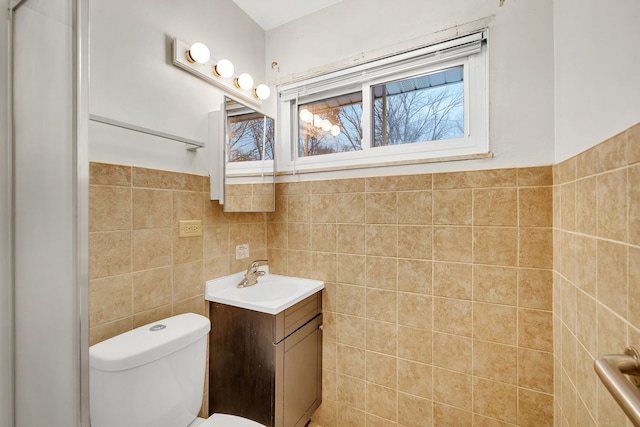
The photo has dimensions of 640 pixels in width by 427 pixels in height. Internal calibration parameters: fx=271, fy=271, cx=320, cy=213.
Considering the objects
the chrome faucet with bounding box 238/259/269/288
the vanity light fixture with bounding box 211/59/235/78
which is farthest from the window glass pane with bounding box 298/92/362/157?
the chrome faucet with bounding box 238/259/269/288

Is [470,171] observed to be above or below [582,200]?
above

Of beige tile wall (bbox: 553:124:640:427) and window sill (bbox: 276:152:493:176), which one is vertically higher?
window sill (bbox: 276:152:493:176)

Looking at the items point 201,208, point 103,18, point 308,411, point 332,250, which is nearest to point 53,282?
point 201,208

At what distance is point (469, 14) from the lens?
53.2 inches

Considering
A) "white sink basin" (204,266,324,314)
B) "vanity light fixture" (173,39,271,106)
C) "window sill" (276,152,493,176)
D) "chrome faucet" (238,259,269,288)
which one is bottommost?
"white sink basin" (204,266,324,314)

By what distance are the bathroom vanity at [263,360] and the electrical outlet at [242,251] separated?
22 centimetres

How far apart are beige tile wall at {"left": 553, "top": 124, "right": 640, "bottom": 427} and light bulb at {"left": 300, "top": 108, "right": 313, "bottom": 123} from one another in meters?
1.39

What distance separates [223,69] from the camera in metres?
1.51

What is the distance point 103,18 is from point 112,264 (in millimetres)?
976

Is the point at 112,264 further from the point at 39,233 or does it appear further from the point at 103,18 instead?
the point at 103,18

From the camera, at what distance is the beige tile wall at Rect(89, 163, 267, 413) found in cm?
104

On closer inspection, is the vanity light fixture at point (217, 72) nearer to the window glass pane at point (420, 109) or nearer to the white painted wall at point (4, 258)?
the white painted wall at point (4, 258)

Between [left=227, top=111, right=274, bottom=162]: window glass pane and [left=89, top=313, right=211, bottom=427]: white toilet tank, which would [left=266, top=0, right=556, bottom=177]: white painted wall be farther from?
[left=89, top=313, right=211, bottom=427]: white toilet tank

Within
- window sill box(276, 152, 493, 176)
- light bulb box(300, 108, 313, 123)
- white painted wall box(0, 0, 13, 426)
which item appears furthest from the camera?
light bulb box(300, 108, 313, 123)
